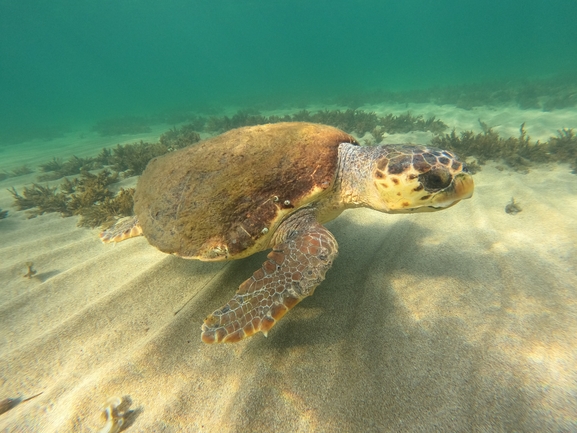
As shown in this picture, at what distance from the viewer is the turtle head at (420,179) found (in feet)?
6.72

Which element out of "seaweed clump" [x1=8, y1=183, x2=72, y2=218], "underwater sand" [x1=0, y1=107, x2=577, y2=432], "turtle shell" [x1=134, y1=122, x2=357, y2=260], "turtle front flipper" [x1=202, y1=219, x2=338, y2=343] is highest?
"turtle shell" [x1=134, y1=122, x2=357, y2=260]

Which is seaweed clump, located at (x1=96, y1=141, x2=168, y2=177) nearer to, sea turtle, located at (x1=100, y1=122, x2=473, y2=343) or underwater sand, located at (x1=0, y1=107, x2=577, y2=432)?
underwater sand, located at (x1=0, y1=107, x2=577, y2=432)

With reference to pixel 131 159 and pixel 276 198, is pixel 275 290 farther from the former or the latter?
pixel 131 159

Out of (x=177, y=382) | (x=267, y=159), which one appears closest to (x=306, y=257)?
(x=267, y=159)

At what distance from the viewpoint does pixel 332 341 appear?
195 cm

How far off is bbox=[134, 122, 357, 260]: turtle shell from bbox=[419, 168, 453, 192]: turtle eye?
0.83 m

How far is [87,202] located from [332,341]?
5.19 m

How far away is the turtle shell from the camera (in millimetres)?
2146

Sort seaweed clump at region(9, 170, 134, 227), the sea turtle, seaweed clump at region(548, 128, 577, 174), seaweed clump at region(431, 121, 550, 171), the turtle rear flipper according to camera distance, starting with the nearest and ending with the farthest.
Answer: the sea turtle → the turtle rear flipper → seaweed clump at region(9, 170, 134, 227) → seaweed clump at region(548, 128, 577, 174) → seaweed clump at region(431, 121, 550, 171)

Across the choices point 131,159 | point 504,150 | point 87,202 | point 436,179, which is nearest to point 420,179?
point 436,179

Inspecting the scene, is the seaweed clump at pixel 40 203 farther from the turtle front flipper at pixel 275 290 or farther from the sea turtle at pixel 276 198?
the turtle front flipper at pixel 275 290

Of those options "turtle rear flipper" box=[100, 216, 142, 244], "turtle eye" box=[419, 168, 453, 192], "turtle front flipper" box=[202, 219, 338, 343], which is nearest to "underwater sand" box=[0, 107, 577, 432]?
"turtle rear flipper" box=[100, 216, 142, 244]

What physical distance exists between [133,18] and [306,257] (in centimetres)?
12311

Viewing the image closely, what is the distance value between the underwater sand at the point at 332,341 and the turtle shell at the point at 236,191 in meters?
0.68
